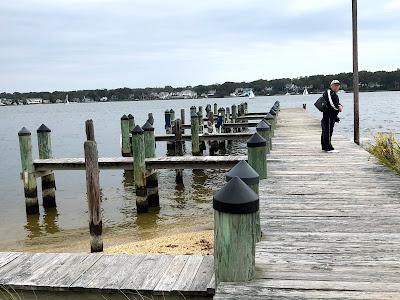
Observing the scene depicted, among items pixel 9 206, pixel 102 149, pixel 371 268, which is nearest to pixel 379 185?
pixel 371 268

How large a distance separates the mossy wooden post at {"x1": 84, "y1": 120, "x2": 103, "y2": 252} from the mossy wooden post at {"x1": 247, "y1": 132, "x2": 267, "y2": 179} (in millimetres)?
2685

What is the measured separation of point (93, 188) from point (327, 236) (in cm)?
446

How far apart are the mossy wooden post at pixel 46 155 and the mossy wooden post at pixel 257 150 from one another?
695cm

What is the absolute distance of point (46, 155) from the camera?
12406mm

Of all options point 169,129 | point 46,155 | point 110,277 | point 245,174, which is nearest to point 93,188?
point 110,277

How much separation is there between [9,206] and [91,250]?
739cm

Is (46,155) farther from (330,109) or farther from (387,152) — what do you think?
(387,152)

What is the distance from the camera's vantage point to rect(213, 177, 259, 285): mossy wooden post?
3379mm

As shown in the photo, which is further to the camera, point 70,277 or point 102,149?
point 102,149

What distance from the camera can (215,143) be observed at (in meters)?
21.9

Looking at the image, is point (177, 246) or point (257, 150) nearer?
point (257, 150)

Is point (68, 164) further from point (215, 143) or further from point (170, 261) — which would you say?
point (215, 143)

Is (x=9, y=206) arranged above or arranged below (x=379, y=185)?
below

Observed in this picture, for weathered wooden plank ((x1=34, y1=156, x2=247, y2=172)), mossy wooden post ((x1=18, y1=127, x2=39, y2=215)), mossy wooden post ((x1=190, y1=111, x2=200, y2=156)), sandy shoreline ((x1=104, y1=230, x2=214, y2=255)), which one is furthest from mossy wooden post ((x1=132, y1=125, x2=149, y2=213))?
mossy wooden post ((x1=190, y1=111, x2=200, y2=156))
